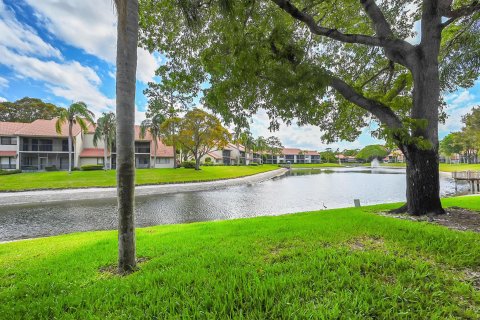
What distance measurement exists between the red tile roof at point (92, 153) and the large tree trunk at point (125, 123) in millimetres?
40875

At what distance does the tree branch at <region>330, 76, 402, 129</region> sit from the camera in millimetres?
6509

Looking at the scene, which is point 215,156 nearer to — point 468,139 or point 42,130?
point 42,130

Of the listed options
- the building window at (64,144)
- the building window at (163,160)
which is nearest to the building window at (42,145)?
the building window at (64,144)

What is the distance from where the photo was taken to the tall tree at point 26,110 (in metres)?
46.2

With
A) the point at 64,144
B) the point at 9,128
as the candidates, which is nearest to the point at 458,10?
the point at 64,144

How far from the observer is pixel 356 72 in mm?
9414

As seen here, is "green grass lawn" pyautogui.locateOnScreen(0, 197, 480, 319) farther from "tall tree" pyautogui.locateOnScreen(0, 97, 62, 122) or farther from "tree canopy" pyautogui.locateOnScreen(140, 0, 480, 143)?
"tall tree" pyautogui.locateOnScreen(0, 97, 62, 122)

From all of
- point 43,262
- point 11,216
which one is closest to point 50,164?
point 11,216

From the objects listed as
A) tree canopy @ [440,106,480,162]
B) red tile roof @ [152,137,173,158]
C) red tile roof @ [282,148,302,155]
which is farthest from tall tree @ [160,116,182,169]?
red tile roof @ [282,148,302,155]

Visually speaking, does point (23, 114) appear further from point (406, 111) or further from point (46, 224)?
point (406, 111)

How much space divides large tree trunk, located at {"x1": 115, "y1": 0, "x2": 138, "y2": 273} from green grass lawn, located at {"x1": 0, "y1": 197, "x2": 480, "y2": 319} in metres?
0.59

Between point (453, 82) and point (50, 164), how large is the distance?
46.7 meters

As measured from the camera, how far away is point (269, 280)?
270 centimetres

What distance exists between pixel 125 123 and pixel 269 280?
3127 millimetres
